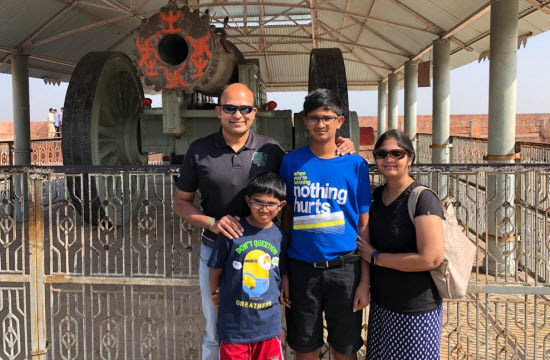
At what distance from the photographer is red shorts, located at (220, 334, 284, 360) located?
2.18m

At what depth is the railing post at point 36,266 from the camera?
3.04 m

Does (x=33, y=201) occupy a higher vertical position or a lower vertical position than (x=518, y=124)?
lower

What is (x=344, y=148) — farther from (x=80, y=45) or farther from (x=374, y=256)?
(x=80, y=45)

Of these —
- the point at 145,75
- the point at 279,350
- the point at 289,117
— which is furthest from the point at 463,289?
the point at 289,117

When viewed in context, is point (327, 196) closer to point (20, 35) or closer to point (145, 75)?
point (145, 75)

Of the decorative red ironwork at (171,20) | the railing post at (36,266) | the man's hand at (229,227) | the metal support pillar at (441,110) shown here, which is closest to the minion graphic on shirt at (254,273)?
the man's hand at (229,227)

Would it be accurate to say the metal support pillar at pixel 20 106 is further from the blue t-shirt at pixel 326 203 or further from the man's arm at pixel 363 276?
A: the man's arm at pixel 363 276

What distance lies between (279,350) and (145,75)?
11.3 feet

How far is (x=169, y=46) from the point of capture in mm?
4875

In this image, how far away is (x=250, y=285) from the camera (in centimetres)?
216

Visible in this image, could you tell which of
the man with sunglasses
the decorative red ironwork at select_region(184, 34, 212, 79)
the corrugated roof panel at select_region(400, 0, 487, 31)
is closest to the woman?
the man with sunglasses

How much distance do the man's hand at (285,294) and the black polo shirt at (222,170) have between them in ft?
1.19

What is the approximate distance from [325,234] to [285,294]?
0.37 meters

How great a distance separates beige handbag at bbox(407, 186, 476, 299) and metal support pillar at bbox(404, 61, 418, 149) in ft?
39.4
